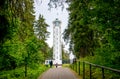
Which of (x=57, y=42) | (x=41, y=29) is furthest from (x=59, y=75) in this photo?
(x=57, y=42)

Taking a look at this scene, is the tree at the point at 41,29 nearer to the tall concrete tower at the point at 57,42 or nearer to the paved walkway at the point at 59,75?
the tall concrete tower at the point at 57,42

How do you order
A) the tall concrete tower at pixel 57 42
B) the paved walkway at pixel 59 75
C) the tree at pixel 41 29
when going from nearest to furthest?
the paved walkway at pixel 59 75
the tree at pixel 41 29
the tall concrete tower at pixel 57 42

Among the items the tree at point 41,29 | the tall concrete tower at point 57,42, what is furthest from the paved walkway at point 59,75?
the tall concrete tower at point 57,42

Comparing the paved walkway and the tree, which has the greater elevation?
the tree

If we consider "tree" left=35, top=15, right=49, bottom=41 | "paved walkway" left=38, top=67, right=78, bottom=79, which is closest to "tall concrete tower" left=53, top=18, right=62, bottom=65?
"tree" left=35, top=15, right=49, bottom=41

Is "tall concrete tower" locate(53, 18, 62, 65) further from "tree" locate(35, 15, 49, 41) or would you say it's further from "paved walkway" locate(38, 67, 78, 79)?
"paved walkway" locate(38, 67, 78, 79)

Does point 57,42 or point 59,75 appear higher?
point 57,42

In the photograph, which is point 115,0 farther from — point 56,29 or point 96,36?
point 56,29

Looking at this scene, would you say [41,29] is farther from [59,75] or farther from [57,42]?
[59,75]

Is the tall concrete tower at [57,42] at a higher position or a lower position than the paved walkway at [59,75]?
higher

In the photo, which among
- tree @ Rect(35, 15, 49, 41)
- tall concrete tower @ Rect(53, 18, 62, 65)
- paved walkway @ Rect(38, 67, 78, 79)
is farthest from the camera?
tall concrete tower @ Rect(53, 18, 62, 65)

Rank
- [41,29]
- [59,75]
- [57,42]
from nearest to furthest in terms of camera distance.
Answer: [59,75]
[41,29]
[57,42]

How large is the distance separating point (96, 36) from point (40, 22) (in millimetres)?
41511

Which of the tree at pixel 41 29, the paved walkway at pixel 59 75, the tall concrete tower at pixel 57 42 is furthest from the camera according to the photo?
the tall concrete tower at pixel 57 42
